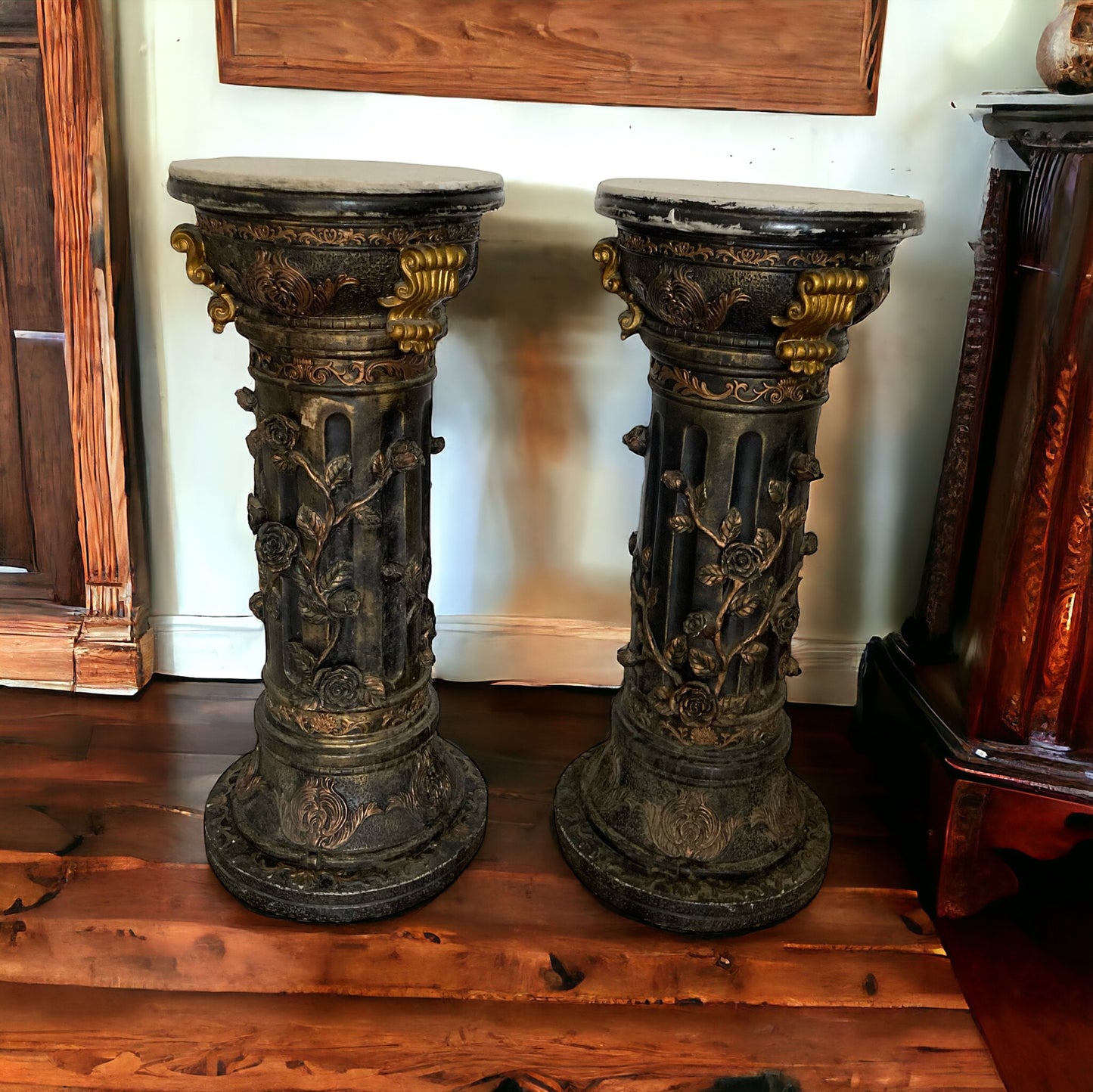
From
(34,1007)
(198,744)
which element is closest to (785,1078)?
(34,1007)

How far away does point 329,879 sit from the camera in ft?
5.57

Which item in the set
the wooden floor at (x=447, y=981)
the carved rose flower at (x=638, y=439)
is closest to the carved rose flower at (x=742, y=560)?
the carved rose flower at (x=638, y=439)

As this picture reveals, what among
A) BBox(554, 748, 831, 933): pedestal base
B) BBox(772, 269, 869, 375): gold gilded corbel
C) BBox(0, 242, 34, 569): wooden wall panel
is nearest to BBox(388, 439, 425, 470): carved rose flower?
BBox(772, 269, 869, 375): gold gilded corbel

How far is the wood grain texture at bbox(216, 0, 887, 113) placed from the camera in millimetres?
1930

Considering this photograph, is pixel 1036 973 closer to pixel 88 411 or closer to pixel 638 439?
pixel 638 439

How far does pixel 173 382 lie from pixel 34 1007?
124 centimetres

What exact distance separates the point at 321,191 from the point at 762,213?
22.8 inches

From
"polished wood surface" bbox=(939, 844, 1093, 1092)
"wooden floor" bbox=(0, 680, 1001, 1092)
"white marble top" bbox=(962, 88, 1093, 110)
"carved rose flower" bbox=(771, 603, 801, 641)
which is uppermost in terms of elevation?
"white marble top" bbox=(962, 88, 1093, 110)

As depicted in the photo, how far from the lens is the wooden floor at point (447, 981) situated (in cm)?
147

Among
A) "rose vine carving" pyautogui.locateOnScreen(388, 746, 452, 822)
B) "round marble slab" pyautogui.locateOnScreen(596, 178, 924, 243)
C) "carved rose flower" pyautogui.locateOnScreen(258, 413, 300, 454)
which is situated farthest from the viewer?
"rose vine carving" pyautogui.locateOnScreen(388, 746, 452, 822)

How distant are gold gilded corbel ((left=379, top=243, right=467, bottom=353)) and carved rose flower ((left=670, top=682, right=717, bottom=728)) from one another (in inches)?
27.4

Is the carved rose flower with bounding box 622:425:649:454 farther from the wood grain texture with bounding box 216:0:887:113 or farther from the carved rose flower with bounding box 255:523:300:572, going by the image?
the wood grain texture with bounding box 216:0:887:113

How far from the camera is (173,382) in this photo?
2.21 metres

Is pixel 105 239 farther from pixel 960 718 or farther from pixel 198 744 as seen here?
pixel 960 718
